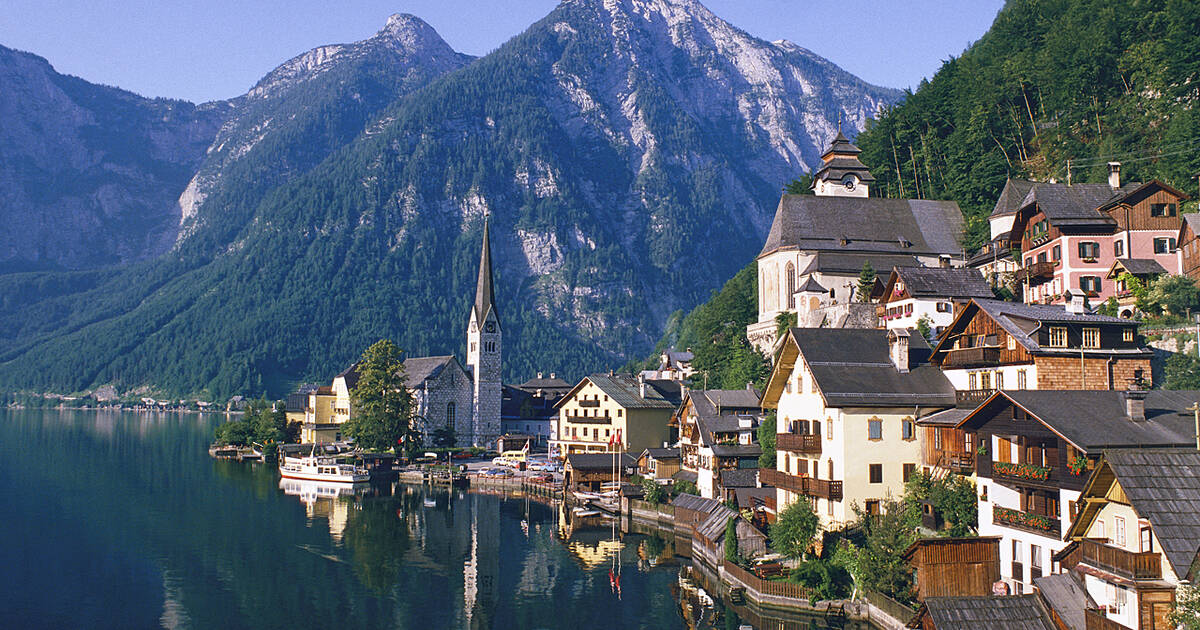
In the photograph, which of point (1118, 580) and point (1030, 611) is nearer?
point (1118, 580)

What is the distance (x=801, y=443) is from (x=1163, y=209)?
32670 millimetres

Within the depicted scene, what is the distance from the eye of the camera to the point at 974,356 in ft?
152

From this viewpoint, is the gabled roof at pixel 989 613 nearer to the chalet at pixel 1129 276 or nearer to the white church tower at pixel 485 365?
the chalet at pixel 1129 276

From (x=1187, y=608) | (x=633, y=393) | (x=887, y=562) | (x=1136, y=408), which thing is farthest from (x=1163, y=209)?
(x=633, y=393)

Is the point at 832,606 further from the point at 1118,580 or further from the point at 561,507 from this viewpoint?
the point at 561,507

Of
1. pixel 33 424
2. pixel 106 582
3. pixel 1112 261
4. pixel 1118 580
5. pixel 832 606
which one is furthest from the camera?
pixel 33 424

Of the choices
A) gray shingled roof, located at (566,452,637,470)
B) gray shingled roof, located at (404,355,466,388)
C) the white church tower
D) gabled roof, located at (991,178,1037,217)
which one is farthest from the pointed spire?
gabled roof, located at (991,178,1037,217)

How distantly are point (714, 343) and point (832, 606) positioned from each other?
62529mm

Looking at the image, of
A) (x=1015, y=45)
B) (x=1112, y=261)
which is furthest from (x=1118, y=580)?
(x=1015, y=45)

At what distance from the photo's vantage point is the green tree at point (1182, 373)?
158 ft

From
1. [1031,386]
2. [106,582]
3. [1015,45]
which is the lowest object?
[106,582]

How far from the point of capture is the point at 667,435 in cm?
10394

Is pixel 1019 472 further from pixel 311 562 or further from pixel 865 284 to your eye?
pixel 865 284

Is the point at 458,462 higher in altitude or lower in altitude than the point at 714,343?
lower
